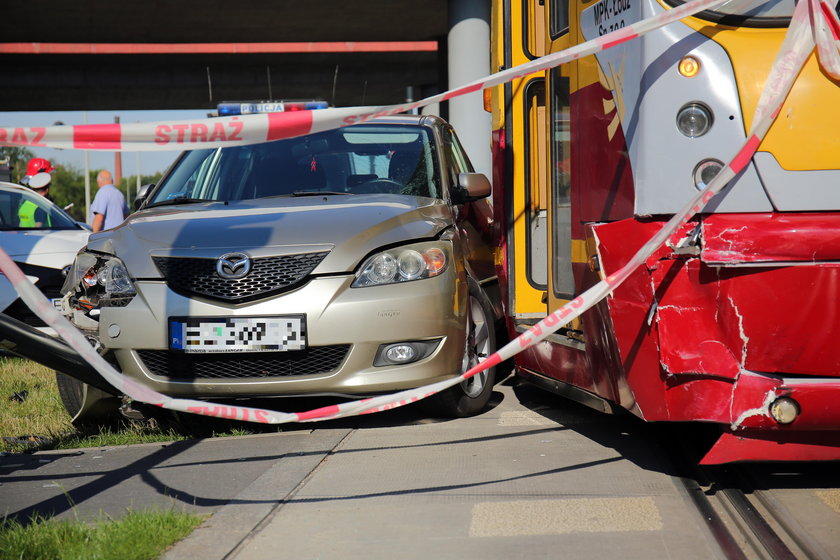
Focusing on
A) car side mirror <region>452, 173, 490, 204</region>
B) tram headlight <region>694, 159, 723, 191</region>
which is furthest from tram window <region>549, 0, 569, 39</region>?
tram headlight <region>694, 159, 723, 191</region>

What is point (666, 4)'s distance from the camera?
4574 millimetres

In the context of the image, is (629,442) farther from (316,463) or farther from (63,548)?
(63,548)

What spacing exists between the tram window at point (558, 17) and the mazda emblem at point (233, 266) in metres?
2.04

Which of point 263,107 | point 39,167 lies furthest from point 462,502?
point 39,167

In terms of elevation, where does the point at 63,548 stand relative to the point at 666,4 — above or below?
below

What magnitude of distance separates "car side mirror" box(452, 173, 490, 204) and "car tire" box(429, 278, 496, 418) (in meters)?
0.58

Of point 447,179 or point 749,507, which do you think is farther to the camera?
point 447,179

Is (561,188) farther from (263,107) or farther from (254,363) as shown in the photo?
(263,107)

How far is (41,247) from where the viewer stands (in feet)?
32.2

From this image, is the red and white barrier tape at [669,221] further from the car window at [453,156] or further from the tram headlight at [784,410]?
the car window at [453,156]

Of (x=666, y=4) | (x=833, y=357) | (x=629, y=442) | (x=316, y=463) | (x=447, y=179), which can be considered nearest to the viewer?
(x=833, y=357)

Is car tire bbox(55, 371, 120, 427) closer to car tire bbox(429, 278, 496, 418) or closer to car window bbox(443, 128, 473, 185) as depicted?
car tire bbox(429, 278, 496, 418)

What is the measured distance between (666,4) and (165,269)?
9.54ft

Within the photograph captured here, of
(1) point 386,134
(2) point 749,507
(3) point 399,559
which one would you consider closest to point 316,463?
(3) point 399,559
